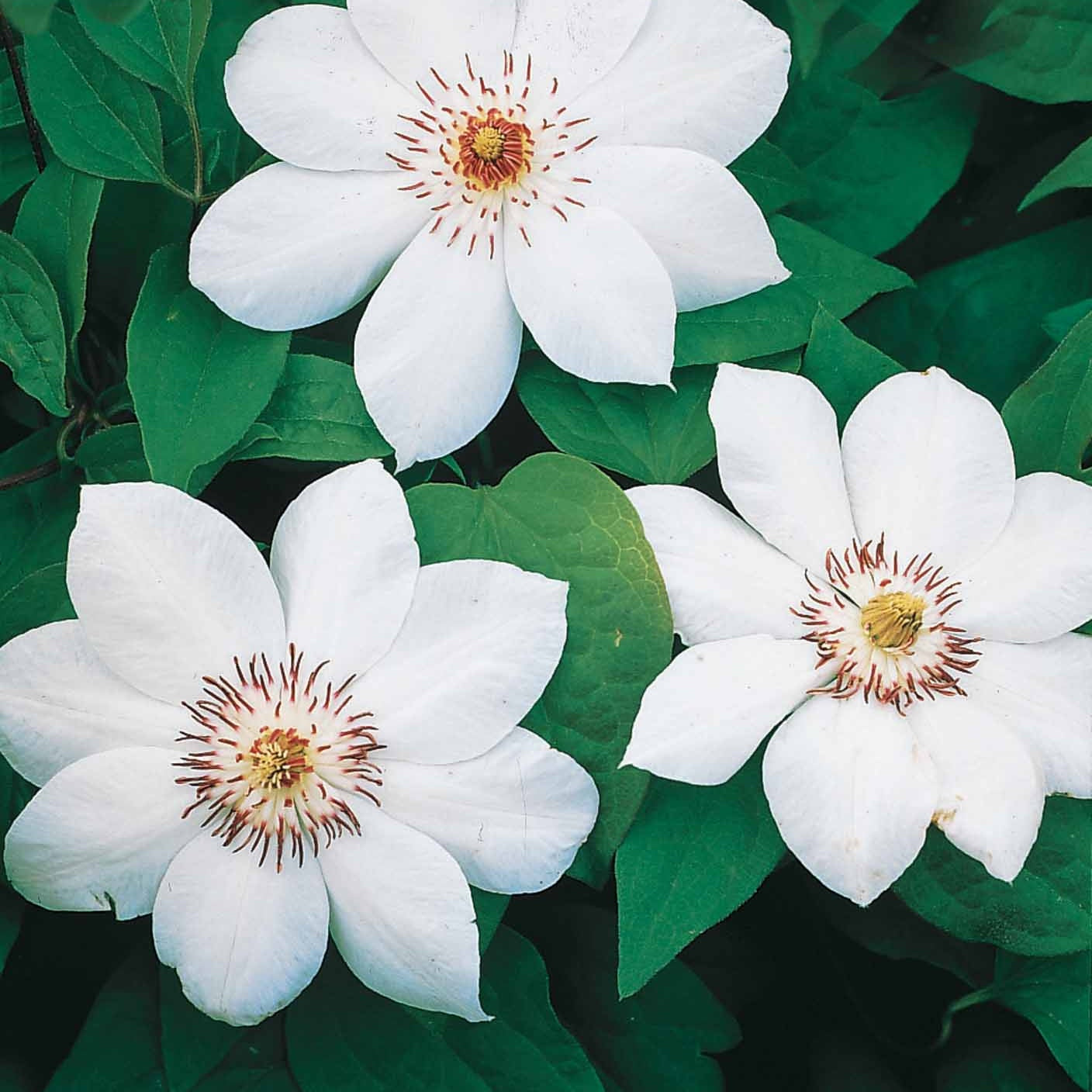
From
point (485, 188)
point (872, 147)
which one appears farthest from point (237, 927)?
point (872, 147)

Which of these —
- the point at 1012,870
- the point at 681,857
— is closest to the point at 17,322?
the point at 681,857

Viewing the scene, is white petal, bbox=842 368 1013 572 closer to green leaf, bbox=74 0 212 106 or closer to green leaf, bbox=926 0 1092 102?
green leaf, bbox=926 0 1092 102

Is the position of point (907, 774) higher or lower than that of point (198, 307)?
lower

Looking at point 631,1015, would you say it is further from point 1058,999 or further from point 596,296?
point 596,296

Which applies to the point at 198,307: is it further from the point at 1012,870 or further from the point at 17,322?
the point at 1012,870

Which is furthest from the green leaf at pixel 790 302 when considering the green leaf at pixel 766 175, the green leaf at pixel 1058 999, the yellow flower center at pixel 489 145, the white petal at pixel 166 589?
the green leaf at pixel 1058 999

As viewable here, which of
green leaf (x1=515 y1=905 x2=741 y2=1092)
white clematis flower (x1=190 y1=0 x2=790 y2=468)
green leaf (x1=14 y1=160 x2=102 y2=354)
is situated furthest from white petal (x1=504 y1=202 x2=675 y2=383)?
green leaf (x1=515 y1=905 x2=741 y2=1092)

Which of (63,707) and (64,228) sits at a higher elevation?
(64,228)
